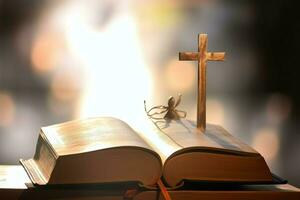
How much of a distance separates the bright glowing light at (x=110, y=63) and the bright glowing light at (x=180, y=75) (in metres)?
0.06

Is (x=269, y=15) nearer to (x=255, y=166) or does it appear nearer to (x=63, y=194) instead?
(x=255, y=166)

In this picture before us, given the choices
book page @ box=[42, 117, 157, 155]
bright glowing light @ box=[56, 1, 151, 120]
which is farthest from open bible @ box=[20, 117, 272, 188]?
bright glowing light @ box=[56, 1, 151, 120]

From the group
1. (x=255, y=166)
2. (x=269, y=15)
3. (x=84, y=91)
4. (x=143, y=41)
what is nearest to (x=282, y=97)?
(x=269, y=15)

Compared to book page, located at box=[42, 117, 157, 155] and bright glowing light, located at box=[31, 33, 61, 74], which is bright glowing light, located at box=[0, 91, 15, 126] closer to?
bright glowing light, located at box=[31, 33, 61, 74]

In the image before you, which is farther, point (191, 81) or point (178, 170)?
point (191, 81)

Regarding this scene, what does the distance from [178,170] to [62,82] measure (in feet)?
2.07

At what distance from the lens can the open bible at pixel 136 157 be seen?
3.04 feet

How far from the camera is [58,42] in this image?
1.52 m

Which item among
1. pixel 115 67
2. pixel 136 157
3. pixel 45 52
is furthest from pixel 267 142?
pixel 136 157

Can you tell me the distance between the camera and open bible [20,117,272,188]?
0.93 metres

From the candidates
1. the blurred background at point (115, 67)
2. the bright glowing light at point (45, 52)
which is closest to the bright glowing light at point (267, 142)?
the blurred background at point (115, 67)

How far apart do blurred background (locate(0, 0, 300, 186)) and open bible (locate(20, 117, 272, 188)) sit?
41cm

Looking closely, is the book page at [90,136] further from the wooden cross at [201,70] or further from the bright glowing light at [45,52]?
the bright glowing light at [45,52]

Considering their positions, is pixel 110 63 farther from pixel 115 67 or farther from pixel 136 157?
→ pixel 136 157
